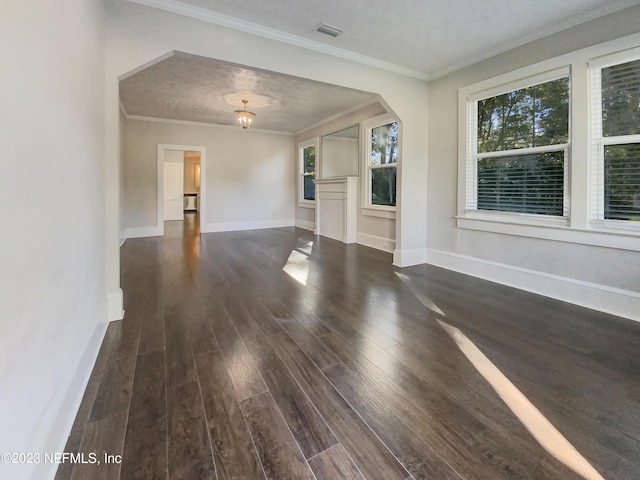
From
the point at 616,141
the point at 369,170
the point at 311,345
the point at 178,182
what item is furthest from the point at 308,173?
the point at 311,345

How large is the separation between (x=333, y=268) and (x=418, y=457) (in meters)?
3.02

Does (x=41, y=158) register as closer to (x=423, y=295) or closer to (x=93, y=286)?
(x=93, y=286)

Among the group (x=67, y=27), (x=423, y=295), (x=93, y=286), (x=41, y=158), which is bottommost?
(x=423, y=295)

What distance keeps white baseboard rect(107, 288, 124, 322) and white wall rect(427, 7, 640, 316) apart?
148 inches

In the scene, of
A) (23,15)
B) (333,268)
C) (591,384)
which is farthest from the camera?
(333,268)

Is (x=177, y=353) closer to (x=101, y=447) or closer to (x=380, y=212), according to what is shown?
(x=101, y=447)

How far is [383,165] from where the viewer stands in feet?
17.7

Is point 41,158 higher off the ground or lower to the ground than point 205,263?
higher

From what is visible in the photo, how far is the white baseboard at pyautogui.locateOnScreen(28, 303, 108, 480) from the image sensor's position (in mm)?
1039

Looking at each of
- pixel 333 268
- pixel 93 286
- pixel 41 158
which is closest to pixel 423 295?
pixel 333 268

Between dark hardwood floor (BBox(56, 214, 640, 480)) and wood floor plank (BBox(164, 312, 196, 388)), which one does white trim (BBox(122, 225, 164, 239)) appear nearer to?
dark hardwood floor (BBox(56, 214, 640, 480))

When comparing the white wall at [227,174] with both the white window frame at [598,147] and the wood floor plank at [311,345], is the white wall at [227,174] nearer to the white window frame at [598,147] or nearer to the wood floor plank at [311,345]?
the wood floor plank at [311,345]

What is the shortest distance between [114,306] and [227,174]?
18.6 ft

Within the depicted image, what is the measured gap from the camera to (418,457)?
1206 mm
